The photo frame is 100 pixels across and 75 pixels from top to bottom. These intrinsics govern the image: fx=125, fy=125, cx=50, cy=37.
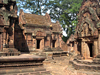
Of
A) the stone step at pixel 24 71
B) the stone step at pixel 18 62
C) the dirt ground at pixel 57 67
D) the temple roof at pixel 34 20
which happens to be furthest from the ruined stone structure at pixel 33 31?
the stone step at pixel 24 71

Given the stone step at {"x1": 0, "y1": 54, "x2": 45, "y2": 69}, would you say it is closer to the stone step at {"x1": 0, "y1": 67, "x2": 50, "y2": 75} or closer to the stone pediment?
the stone step at {"x1": 0, "y1": 67, "x2": 50, "y2": 75}


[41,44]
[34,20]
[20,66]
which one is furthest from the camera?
[34,20]

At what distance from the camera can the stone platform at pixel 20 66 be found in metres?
5.32

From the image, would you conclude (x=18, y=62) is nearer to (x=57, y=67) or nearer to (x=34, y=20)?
(x=57, y=67)

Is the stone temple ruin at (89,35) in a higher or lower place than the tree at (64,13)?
lower

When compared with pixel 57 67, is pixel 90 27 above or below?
above

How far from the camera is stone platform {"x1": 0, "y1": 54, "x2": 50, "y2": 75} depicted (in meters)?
5.32

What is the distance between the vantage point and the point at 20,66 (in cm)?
557

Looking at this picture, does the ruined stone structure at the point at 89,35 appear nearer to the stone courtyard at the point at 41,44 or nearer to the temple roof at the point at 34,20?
the stone courtyard at the point at 41,44

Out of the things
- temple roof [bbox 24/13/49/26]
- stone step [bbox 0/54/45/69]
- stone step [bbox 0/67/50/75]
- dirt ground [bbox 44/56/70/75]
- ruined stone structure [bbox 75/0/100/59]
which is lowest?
dirt ground [bbox 44/56/70/75]

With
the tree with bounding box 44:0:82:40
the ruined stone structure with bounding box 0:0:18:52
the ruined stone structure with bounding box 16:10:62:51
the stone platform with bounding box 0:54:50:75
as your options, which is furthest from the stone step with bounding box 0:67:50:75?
the tree with bounding box 44:0:82:40

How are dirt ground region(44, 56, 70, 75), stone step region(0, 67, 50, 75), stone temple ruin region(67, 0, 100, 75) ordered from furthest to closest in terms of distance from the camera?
A: dirt ground region(44, 56, 70, 75) → stone temple ruin region(67, 0, 100, 75) → stone step region(0, 67, 50, 75)

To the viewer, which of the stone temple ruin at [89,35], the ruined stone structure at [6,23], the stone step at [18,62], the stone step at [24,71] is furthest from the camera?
the stone temple ruin at [89,35]

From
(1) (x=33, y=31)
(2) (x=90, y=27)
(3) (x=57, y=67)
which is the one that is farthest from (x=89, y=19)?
(1) (x=33, y=31)
